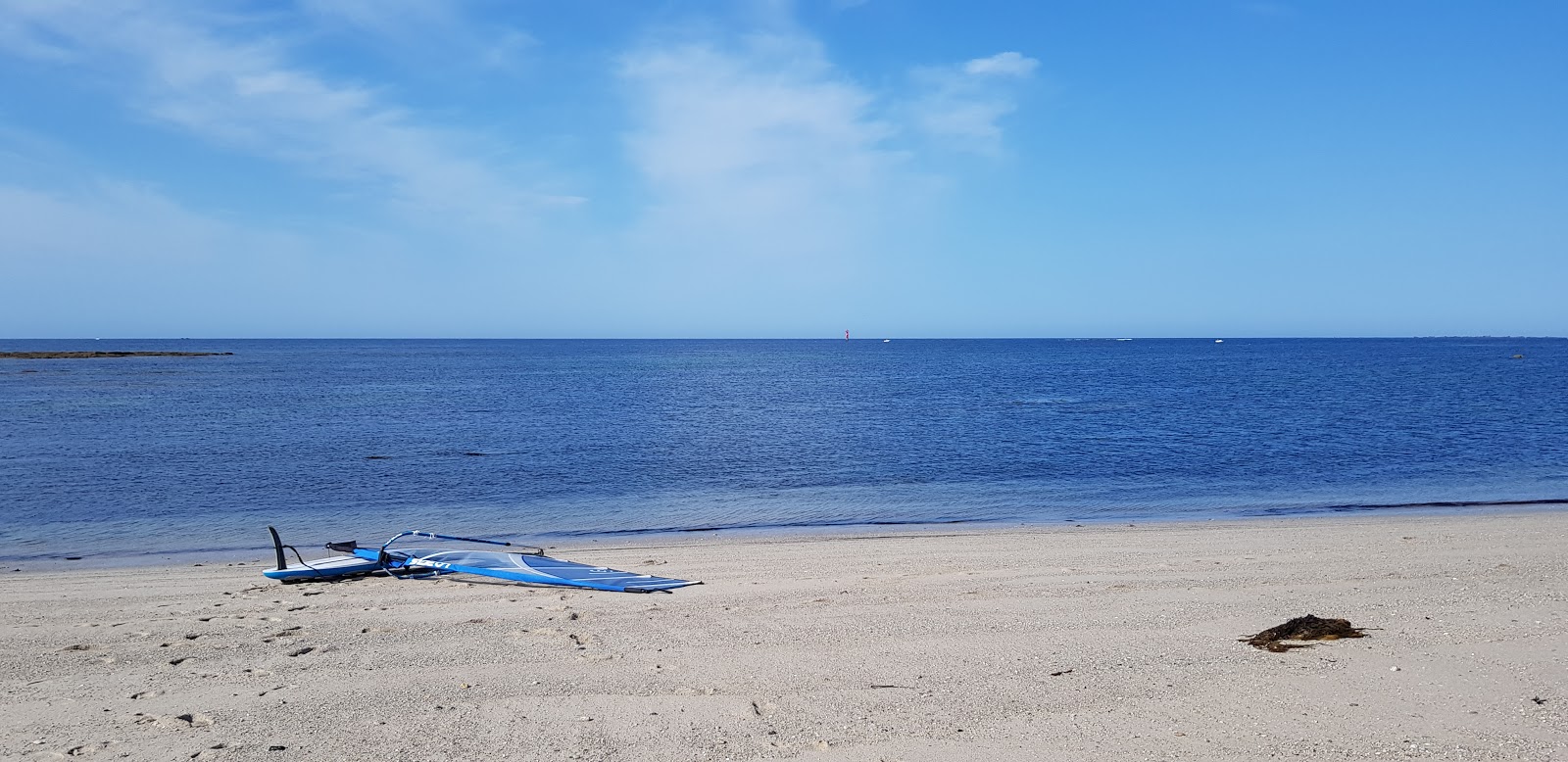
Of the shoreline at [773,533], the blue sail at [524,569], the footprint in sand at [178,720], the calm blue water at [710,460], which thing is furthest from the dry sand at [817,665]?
the calm blue water at [710,460]

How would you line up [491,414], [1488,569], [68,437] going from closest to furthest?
1. [1488,569]
2. [68,437]
3. [491,414]

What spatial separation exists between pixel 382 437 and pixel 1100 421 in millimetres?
29005

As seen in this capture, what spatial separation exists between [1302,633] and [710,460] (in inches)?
867

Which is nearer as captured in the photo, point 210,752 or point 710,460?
point 210,752

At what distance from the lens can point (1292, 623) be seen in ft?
31.4

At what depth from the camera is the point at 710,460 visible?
3019cm

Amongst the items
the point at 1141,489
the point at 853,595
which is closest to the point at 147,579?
the point at 853,595

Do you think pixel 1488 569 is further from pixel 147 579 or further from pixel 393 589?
pixel 147 579

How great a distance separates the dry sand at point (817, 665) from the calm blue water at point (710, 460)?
6950 millimetres

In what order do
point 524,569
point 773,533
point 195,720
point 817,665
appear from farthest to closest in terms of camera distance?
point 773,533 → point 524,569 → point 817,665 → point 195,720

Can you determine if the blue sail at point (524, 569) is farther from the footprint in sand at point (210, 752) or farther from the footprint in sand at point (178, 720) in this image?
the footprint in sand at point (210, 752)

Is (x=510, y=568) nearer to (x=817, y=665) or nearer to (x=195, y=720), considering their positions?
(x=195, y=720)

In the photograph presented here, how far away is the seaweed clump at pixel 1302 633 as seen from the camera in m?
9.07

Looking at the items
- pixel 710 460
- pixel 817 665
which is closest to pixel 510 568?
pixel 817 665
